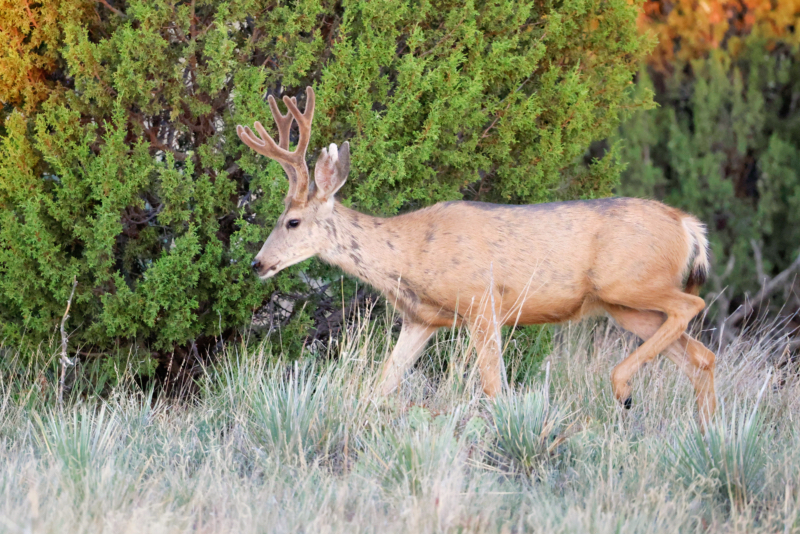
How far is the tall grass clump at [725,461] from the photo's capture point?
4.21 m

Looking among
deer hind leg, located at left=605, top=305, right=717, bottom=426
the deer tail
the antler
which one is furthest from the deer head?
the deer tail

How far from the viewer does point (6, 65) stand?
6.18 metres

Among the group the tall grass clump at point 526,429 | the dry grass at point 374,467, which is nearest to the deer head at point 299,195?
the dry grass at point 374,467

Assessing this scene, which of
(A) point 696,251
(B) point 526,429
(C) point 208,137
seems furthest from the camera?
(C) point 208,137

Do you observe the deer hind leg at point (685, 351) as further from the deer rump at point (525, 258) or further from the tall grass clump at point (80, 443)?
the tall grass clump at point (80, 443)

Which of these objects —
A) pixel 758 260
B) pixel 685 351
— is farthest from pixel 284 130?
pixel 758 260

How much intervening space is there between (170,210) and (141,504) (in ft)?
8.60

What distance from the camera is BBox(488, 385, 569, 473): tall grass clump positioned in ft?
15.5

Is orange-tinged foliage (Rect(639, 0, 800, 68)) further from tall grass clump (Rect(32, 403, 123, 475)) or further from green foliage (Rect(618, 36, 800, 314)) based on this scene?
tall grass clump (Rect(32, 403, 123, 475))

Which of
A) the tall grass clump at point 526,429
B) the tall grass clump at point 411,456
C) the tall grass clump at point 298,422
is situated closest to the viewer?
the tall grass clump at point 411,456

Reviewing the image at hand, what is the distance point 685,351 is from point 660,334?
374mm

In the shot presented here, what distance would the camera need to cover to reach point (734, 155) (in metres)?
9.45

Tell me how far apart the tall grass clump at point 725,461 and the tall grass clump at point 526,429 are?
1.96ft

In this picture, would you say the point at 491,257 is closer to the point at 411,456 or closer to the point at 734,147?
the point at 411,456
